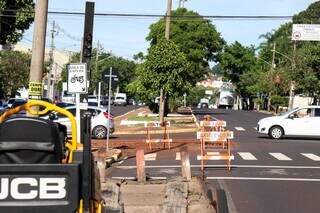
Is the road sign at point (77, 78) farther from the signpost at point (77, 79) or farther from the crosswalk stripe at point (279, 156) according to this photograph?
the crosswalk stripe at point (279, 156)

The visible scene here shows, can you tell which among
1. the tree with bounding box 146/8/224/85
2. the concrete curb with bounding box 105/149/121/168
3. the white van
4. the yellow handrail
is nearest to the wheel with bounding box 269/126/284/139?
the concrete curb with bounding box 105/149/121/168

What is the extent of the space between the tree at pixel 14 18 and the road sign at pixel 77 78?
7647mm

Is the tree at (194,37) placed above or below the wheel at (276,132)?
above

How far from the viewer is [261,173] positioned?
16.8 meters

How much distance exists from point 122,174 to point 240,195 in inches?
179

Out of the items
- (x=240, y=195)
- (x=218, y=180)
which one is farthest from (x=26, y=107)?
(x=218, y=180)

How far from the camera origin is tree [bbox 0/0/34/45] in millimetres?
24453

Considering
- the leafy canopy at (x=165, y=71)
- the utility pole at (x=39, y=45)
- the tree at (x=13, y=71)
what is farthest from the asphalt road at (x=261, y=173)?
the tree at (x=13, y=71)

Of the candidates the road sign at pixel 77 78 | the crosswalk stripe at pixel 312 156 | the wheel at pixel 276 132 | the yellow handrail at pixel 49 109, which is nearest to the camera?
the yellow handrail at pixel 49 109

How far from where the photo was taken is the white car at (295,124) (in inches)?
1211

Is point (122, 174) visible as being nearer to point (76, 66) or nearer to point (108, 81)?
point (76, 66)

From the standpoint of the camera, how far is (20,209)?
4.36m

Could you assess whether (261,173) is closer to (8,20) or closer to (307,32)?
(8,20)

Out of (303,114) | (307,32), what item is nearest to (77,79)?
(303,114)
